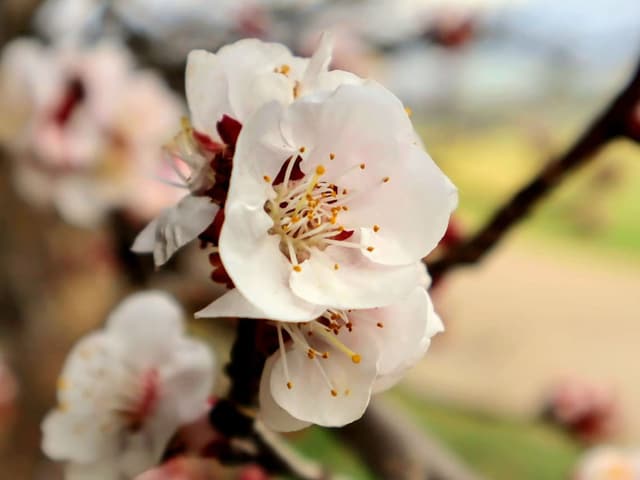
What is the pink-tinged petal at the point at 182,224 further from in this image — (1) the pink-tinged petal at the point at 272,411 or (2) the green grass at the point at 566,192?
(2) the green grass at the point at 566,192

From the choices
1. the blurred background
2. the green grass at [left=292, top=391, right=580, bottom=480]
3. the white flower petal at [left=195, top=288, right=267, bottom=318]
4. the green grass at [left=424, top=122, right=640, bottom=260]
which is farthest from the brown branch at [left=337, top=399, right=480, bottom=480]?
the green grass at [left=424, top=122, right=640, bottom=260]

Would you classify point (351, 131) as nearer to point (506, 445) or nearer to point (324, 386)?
point (324, 386)

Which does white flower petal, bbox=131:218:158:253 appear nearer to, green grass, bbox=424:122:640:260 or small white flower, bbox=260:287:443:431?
small white flower, bbox=260:287:443:431

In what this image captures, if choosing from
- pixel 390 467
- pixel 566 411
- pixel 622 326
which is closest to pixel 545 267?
pixel 622 326

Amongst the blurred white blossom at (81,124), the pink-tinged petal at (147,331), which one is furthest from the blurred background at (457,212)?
the pink-tinged petal at (147,331)

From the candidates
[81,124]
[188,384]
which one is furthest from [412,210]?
[81,124]
